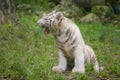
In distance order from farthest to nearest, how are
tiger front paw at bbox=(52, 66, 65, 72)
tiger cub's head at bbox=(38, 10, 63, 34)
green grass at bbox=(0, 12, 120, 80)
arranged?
tiger front paw at bbox=(52, 66, 65, 72) < tiger cub's head at bbox=(38, 10, 63, 34) < green grass at bbox=(0, 12, 120, 80)

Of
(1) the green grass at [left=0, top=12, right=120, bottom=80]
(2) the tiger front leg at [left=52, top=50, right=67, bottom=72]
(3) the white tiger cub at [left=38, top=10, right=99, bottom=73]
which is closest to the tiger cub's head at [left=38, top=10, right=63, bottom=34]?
(3) the white tiger cub at [left=38, top=10, right=99, bottom=73]

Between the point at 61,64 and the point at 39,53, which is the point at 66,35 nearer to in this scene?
the point at 61,64

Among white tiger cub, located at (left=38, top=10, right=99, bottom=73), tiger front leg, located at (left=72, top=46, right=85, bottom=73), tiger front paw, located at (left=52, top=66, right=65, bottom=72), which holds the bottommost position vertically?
tiger front paw, located at (left=52, top=66, right=65, bottom=72)

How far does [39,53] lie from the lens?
27.8 ft

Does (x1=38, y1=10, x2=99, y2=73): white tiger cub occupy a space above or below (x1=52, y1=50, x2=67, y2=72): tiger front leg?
above

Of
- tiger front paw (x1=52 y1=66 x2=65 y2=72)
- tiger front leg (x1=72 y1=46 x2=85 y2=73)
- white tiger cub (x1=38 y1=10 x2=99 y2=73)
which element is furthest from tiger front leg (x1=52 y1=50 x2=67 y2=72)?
tiger front leg (x1=72 y1=46 x2=85 y2=73)

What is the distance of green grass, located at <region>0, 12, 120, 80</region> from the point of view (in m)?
5.94

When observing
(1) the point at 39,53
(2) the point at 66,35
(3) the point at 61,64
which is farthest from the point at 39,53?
(2) the point at 66,35

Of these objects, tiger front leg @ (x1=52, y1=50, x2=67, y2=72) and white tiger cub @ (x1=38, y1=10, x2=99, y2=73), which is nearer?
white tiger cub @ (x1=38, y1=10, x2=99, y2=73)

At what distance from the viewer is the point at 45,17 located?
6.34m

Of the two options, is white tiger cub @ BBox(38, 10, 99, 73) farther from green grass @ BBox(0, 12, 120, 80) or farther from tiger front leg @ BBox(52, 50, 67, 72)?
green grass @ BBox(0, 12, 120, 80)

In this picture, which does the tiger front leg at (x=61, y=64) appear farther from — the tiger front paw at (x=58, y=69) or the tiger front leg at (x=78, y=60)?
the tiger front leg at (x=78, y=60)

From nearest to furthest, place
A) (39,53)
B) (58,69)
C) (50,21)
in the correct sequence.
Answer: (50,21), (58,69), (39,53)

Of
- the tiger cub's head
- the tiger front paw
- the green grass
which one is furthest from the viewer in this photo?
the tiger front paw
